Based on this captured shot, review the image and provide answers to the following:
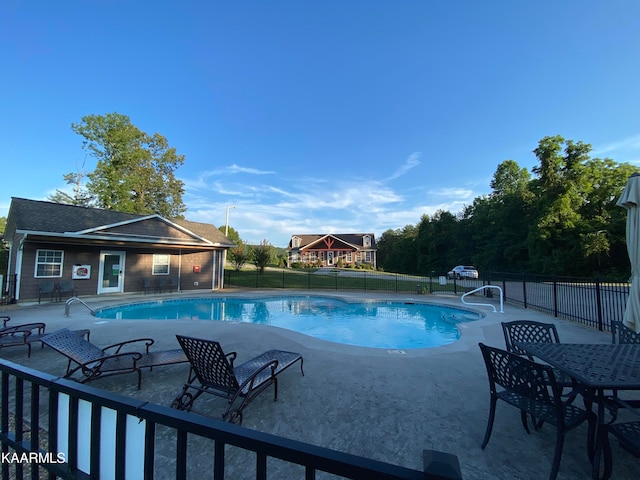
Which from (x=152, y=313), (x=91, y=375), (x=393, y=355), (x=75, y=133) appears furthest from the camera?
(x=75, y=133)

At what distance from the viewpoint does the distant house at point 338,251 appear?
45906mm

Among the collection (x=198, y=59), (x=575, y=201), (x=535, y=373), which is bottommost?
(x=535, y=373)

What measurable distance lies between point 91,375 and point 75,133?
29.7 meters

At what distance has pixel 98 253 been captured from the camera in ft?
47.7

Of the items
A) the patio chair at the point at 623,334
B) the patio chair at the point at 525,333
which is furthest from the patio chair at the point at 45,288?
the patio chair at the point at 623,334

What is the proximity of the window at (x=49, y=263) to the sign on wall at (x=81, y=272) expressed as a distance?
1.64 ft

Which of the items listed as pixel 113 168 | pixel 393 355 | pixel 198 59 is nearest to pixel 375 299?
pixel 393 355

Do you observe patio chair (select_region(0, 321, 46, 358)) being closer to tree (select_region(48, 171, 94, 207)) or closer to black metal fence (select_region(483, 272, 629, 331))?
black metal fence (select_region(483, 272, 629, 331))

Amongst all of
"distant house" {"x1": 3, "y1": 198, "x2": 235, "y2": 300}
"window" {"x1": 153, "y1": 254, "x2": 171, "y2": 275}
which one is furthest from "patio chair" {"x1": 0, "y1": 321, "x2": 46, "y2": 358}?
"window" {"x1": 153, "y1": 254, "x2": 171, "y2": 275}

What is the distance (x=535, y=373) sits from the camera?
8.66 feet

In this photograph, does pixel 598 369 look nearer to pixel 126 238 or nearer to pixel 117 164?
pixel 126 238

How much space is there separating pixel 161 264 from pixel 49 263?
4795mm

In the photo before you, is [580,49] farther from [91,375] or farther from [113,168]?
[113,168]

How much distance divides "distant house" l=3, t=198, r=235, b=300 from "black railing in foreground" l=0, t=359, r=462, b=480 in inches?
567
